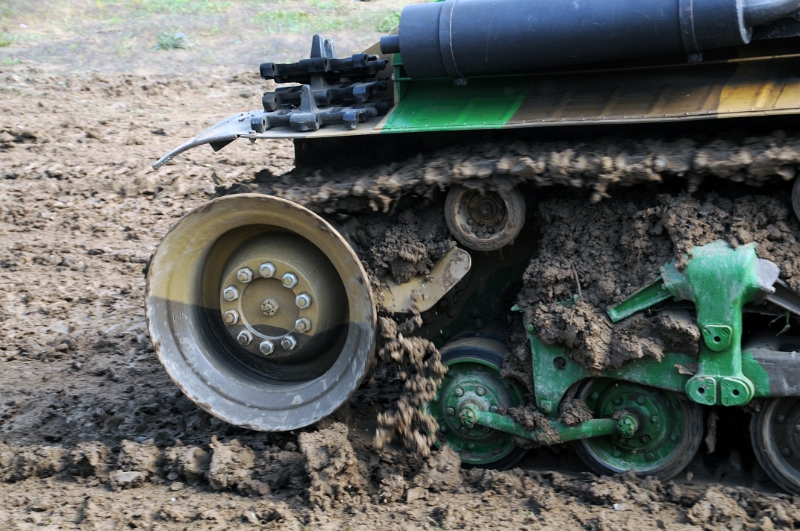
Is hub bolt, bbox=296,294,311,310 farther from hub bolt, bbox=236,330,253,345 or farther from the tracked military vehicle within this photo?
hub bolt, bbox=236,330,253,345

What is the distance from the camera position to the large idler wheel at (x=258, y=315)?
13.3ft

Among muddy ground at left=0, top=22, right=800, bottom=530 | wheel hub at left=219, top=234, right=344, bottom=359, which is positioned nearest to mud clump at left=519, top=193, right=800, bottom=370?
muddy ground at left=0, top=22, right=800, bottom=530

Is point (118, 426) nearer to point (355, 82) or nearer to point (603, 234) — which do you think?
point (355, 82)

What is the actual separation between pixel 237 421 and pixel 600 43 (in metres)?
2.37

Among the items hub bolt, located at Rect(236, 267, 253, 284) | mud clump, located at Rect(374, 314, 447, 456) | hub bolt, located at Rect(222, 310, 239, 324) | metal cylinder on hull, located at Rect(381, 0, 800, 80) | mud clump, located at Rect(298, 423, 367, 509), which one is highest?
metal cylinder on hull, located at Rect(381, 0, 800, 80)

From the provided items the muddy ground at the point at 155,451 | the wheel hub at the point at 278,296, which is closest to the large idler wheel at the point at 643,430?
the muddy ground at the point at 155,451

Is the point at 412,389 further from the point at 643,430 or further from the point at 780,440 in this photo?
the point at 780,440

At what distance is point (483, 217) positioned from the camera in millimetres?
3865

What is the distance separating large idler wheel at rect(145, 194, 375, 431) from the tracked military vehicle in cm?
1

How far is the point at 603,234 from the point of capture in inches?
150

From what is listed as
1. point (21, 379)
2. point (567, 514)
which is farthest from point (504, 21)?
point (21, 379)

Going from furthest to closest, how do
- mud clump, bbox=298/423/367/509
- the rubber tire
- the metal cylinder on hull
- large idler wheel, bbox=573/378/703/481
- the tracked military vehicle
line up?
the rubber tire → mud clump, bbox=298/423/367/509 → large idler wheel, bbox=573/378/703/481 → the tracked military vehicle → the metal cylinder on hull

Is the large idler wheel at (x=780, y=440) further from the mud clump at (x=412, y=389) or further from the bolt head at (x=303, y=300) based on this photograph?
the bolt head at (x=303, y=300)

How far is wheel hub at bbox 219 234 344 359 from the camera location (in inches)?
165
